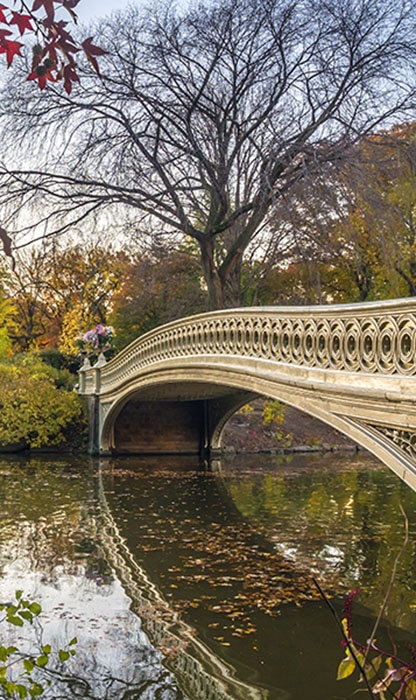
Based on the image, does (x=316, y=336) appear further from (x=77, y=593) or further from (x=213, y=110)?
(x=213, y=110)

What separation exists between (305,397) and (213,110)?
19.8 feet

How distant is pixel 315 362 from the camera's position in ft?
24.7

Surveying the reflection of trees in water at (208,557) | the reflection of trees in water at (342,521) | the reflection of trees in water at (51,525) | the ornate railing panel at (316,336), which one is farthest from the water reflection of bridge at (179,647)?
the ornate railing panel at (316,336)

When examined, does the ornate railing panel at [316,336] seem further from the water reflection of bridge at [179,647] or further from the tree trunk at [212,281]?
the water reflection of bridge at [179,647]

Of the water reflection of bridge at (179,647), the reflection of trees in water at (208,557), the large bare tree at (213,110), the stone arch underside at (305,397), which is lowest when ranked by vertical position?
the water reflection of bridge at (179,647)

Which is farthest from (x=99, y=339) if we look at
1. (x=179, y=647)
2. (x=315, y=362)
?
(x=179, y=647)

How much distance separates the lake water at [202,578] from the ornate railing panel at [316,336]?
2.07 metres

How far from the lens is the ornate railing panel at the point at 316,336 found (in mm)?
5914

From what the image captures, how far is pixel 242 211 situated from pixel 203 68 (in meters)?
2.17

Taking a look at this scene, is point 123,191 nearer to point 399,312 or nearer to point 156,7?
point 156,7

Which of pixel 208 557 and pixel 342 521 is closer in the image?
pixel 208 557

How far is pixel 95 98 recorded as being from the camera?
1214 cm

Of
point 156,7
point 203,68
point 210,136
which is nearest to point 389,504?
point 210,136

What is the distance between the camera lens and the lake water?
5398 mm
